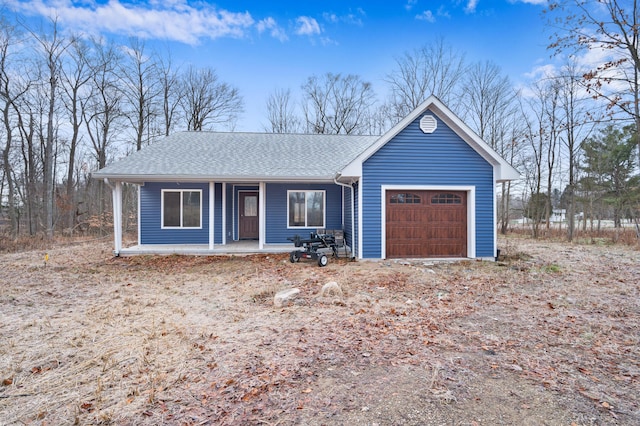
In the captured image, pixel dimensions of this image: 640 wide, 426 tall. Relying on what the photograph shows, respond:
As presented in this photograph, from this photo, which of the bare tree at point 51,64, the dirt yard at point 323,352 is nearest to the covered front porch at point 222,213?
the dirt yard at point 323,352

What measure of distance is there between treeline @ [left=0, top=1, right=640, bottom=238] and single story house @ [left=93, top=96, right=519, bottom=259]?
8.01 meters

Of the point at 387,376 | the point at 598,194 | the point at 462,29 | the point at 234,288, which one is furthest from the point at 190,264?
the point at 598,194

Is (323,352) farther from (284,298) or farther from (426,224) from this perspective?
(426,224)

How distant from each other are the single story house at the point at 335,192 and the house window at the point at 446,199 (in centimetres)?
3

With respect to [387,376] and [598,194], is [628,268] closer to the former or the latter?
[387,376]

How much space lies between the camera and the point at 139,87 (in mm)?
21531

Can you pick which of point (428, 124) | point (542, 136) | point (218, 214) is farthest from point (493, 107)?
point (218, 214)

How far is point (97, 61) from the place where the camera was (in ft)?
65.8

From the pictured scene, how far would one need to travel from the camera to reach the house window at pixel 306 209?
11.9m

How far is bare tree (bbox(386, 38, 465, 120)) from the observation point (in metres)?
22.5

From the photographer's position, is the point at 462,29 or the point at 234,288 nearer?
the point at 234,288

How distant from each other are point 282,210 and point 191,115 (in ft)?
52.7

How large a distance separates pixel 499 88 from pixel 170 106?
22298 millimetres

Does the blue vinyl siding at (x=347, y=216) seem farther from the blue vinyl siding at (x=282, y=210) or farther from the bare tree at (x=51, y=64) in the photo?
the bare tree at (x=51, y=64)
